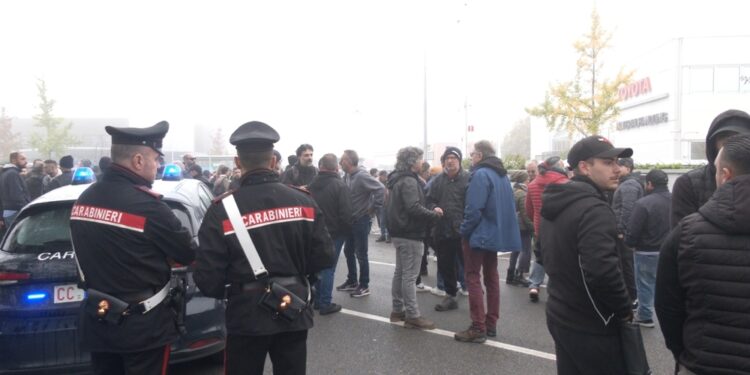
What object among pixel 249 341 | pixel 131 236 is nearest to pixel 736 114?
pixel 249 341

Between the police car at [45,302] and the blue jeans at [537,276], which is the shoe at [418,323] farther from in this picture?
the police car at [45,302]

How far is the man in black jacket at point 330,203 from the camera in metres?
6.82

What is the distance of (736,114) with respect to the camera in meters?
3.27

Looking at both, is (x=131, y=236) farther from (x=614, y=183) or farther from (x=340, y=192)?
(x=340, y=192)

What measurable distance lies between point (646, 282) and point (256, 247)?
5198 mm

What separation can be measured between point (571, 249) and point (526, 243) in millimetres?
5764

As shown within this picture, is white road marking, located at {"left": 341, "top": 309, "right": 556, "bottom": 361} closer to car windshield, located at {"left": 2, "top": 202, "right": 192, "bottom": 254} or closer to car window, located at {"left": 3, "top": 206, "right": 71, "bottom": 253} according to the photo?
car windshield, located at {"left": 2, "top": 202, "right": 192, "bottom": 254}

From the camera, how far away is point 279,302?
2.85 meters

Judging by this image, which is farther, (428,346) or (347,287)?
(347,287)

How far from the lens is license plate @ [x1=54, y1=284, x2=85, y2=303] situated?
3.77m

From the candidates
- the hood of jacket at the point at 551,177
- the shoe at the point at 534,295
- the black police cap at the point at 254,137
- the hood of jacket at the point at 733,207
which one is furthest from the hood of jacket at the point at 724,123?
the shoe at the point at 534,295

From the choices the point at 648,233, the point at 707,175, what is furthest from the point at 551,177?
the point at 707,175

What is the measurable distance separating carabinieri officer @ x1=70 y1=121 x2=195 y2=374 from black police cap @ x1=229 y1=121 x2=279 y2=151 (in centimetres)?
59

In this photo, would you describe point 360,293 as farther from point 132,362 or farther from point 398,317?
point 132,362
